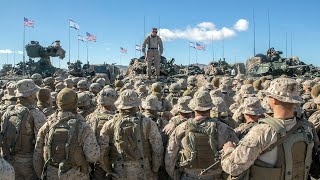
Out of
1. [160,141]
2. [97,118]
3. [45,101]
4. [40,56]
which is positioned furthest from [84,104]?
[40,56]

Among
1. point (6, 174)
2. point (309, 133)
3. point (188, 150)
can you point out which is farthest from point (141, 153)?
point (6, 174)

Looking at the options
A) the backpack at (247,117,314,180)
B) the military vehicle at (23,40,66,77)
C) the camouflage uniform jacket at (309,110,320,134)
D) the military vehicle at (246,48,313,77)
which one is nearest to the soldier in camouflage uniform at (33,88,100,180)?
the backpack at (247,117,314,180)

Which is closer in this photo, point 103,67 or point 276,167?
point 276,167

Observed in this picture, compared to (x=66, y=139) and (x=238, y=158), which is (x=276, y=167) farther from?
(x=66, y=139)

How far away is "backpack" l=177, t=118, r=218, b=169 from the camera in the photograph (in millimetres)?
5074

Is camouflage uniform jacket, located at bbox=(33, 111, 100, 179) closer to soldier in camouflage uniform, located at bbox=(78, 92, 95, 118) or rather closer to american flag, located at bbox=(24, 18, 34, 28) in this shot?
soldier in camouflage uniform, located at bbox=(78, 92, 95, 118)

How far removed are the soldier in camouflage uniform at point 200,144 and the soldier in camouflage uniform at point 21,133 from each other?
2276 millimetres

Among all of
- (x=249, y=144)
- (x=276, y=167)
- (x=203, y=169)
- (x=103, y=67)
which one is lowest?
(x=203, y=169)

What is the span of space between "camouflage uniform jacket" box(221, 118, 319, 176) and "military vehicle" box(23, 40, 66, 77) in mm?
25484

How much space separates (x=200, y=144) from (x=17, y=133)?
296 centimetres

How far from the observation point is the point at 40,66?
28828 millimetres

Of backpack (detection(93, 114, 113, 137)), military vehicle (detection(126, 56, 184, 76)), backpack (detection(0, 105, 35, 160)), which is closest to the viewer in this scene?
backpack (detection(0, 105, 35, 160))

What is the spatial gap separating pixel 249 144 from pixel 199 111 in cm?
163

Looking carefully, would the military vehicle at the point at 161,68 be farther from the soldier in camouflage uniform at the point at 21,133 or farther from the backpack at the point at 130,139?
the backpack at the point at 130,139
